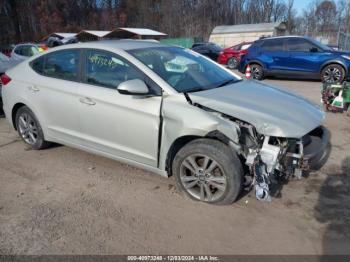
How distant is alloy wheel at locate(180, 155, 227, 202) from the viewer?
357cm

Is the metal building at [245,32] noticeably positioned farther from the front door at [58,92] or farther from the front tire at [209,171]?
the front tire at [209,171]

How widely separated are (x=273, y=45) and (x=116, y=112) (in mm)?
10008

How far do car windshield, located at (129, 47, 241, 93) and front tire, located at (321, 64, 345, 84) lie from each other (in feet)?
25.5

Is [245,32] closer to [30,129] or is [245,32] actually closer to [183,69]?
[30,129]

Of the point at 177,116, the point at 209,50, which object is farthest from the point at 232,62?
the point at 177,116

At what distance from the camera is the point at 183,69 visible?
4.30m

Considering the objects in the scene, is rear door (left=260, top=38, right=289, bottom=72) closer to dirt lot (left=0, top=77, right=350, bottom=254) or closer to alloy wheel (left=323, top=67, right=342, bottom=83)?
alloy wheel (left=323, top=67, right=342, bottom=83)

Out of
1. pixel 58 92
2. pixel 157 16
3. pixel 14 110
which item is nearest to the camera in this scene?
pixel 58 92

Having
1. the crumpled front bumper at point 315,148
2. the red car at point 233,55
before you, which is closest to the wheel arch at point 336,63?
the red car at point 233,55

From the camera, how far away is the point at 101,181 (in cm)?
433

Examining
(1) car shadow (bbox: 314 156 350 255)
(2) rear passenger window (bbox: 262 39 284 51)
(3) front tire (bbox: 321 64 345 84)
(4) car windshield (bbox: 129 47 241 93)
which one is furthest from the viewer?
(2) rear passenger window (bbox: 262 39 284 51)

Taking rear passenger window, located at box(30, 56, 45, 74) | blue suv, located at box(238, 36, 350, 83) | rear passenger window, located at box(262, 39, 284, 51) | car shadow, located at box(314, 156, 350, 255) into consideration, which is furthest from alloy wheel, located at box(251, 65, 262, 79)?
rear passenger window, located at box(30, 56, 45, 74)

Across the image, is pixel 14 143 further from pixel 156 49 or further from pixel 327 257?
pixel 327 257

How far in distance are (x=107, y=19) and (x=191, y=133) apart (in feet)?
206
